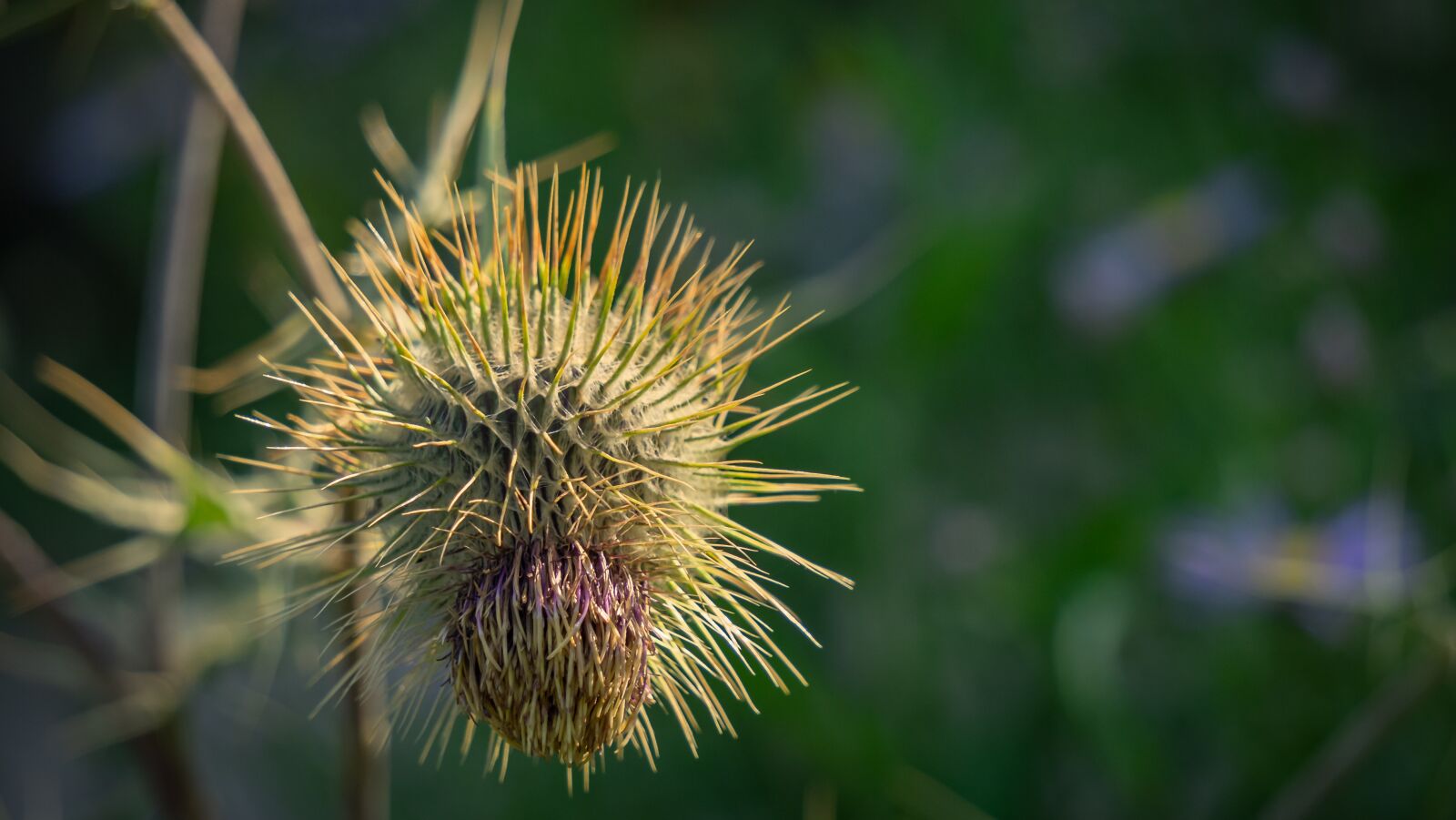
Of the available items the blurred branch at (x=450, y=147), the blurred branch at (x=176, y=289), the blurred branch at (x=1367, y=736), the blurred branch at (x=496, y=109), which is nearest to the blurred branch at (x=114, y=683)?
the blurred branch at (x=176, y=289)

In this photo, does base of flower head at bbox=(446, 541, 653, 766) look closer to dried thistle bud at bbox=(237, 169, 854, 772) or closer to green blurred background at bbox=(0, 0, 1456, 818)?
dried thistle bud at bbox=(237, 169, 854, 772)

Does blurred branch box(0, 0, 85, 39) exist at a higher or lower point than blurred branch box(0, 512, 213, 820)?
higher

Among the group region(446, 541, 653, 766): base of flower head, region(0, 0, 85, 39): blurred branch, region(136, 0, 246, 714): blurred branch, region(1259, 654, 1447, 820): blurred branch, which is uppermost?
region(136, 0, 246, 714): blurred branch

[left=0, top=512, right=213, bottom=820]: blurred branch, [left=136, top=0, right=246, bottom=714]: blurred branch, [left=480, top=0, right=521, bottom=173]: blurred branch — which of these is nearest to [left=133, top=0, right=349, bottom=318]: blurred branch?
[left=480, top=0, right=521, bottom=173]: blurred branch

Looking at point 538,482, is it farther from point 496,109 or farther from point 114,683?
point 114,683

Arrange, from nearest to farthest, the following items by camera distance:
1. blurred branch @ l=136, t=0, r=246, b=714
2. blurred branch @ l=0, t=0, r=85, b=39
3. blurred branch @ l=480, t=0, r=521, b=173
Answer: blurred branch @ l=0, t=0, r=85, b=39 < blurred branch @ l=480, t=0, r=521, b=173 < blurred branch @ l=136, t=0, r=246, b=714

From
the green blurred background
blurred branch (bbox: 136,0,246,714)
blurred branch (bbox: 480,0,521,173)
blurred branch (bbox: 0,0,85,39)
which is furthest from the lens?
the green blurred background


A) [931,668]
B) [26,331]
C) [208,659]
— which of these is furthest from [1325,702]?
[26,331]

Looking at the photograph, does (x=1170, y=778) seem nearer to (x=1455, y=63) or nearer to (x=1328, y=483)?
(x=1328, y=483)
